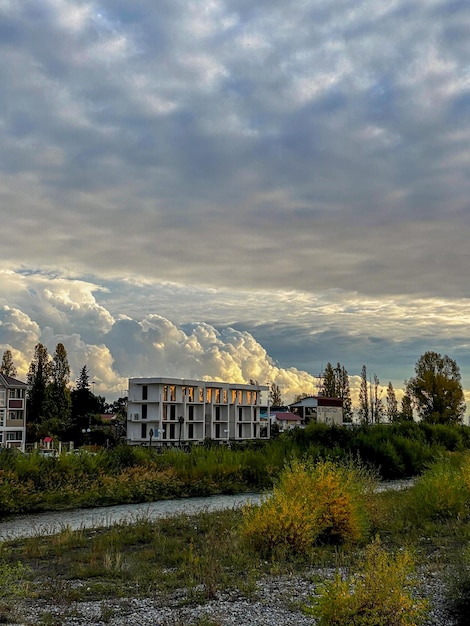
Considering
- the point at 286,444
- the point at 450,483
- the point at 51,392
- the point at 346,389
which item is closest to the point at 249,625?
the point at 450,483

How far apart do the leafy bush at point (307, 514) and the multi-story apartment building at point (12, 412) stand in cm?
4635

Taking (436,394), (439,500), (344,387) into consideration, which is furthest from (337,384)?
(439,500)

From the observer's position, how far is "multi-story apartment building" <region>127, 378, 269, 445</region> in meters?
61.8

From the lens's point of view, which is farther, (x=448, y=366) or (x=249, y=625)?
(x=448, y=366)

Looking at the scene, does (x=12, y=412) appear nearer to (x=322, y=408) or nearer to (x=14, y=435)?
(x=14, y=435)

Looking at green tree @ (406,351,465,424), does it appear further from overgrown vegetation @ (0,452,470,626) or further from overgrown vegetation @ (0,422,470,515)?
overgrown vegetation @ (0,452,470,626)

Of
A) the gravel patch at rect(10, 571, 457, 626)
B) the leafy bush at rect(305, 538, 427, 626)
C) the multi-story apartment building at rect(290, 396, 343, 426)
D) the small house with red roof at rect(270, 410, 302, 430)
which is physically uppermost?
the multi-story apartment building at rect(290, 396, 343, 426)

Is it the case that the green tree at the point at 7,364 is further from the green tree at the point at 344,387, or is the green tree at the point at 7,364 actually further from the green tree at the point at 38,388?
the green tree at the point at 344,387

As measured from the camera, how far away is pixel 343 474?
12.8 m

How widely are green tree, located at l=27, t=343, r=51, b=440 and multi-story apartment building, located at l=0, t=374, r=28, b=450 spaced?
7.12m

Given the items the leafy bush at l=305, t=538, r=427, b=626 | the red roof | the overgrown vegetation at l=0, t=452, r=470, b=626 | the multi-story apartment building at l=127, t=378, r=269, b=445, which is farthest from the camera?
the red roof

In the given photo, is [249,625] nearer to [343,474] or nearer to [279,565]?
[279,565]

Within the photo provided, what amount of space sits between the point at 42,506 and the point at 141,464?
648 cm

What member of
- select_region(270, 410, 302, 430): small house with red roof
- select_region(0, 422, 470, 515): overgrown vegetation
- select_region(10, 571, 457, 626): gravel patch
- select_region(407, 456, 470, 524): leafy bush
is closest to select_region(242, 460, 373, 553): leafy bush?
select_region(10, 571, 457, 626): gravel patch
